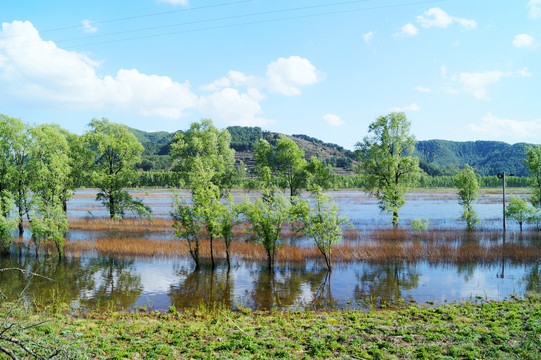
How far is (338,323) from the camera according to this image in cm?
1312

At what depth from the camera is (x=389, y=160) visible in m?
39.0

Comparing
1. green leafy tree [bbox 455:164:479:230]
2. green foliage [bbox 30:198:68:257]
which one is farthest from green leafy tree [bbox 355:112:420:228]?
green foliage [bbox 30:198:68:257]

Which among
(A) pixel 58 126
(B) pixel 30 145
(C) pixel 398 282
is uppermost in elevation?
(A) pixel 58 126

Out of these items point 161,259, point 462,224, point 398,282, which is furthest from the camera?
point 462,224

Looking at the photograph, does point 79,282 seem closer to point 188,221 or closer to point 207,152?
point 188,221

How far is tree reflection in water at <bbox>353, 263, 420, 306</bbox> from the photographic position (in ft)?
57.2

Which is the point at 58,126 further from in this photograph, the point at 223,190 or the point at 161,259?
the point at 161,259

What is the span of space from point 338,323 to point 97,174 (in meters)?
36.0

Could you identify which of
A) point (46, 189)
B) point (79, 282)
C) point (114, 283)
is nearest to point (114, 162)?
point (46, 189)

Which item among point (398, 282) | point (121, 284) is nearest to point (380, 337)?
point (398, 282)

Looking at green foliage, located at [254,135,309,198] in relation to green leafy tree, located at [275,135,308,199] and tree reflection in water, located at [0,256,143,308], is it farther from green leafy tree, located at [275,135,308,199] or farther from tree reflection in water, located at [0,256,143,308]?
tree reflection in water, located at [0,256,143,308]

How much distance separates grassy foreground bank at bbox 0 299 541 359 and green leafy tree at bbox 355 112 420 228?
80.8 feet

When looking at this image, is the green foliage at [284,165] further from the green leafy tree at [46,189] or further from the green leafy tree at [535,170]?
the green leafy tree at [535,170]

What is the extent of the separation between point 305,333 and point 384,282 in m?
10.2
